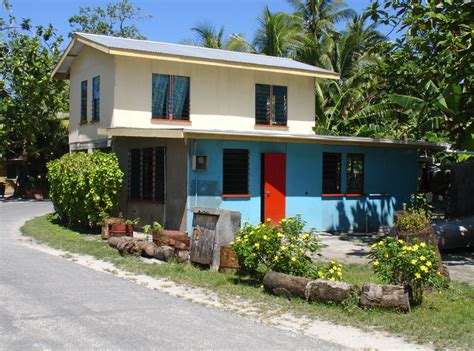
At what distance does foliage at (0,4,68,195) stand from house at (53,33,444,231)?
1154 centimetres

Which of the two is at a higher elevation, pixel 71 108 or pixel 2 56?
pixel 2 56

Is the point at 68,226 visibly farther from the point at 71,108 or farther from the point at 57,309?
the point at 57,309

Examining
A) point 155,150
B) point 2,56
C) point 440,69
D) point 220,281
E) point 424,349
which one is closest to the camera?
point 424,349

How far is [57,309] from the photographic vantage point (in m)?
7.76

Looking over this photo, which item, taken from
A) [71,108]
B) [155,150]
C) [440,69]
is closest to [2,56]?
[71,108]

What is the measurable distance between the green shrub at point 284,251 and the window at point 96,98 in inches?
468

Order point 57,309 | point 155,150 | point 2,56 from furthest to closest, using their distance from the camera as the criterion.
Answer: point 2,56 → point 155,150 → point 57,309

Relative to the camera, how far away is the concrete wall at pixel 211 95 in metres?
18.5

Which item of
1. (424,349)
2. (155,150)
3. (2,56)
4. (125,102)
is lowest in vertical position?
(424,349)

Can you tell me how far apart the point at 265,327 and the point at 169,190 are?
9242mm

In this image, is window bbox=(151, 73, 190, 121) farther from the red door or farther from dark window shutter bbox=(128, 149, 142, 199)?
the red door

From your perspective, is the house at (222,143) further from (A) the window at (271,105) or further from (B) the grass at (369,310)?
(B) the grass at (369,310)

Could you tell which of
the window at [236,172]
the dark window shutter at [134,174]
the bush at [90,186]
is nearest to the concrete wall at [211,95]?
the dark window shutter at [134,174]

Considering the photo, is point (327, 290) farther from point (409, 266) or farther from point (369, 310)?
point (409, 266)
